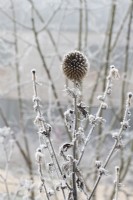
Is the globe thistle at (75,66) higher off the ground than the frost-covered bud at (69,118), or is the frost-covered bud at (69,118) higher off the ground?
the globe thistle at (75,66)

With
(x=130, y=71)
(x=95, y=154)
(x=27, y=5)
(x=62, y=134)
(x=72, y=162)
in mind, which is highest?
(x=27, y=5)

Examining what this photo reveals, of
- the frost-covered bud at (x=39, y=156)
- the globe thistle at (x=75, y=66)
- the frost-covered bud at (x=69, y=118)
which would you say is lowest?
the frost-covered bud at (x=39, y=156)

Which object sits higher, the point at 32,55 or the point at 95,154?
the point at 32,55

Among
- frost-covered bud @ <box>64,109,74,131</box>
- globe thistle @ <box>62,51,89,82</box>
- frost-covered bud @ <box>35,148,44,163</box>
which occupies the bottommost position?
frost-covered bud @ <box>35,148,44,163</box>

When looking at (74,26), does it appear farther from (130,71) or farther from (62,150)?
(62,150)

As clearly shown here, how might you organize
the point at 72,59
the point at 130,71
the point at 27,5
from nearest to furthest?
1. the point at 72,59
2. the point at 27,5
3. the point at 130,71

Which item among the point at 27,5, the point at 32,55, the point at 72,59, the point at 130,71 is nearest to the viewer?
the point at 72,59

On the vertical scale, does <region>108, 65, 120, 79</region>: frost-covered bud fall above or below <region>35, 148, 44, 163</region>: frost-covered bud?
above

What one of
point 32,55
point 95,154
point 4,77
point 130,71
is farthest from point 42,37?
point 95,154
